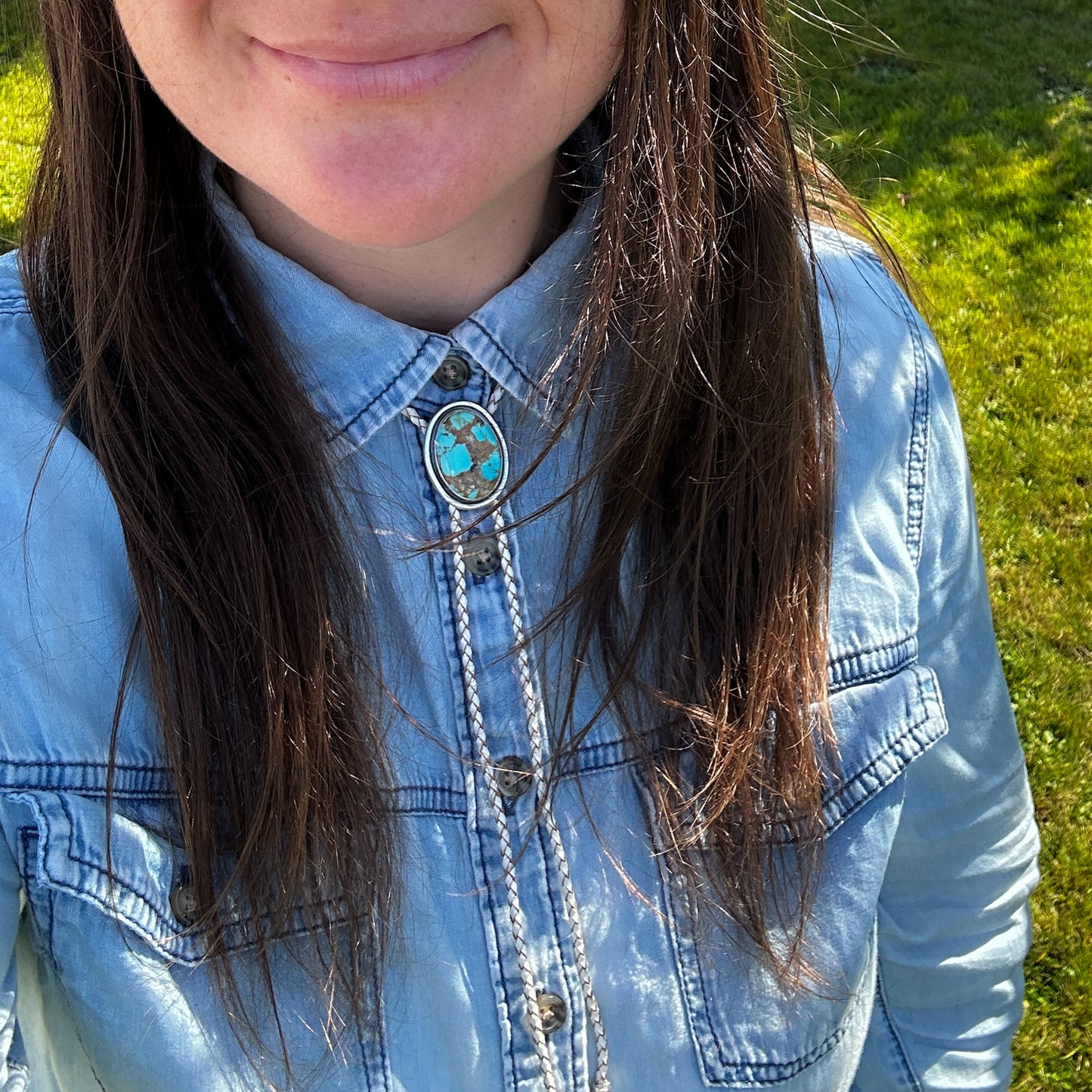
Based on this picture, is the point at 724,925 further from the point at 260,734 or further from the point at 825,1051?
the point at 260,734

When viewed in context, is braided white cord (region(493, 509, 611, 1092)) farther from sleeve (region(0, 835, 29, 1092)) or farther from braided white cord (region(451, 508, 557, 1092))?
sleeve (region(0, 835, 29, 1092))

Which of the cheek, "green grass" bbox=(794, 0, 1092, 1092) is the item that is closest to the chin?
the cheek

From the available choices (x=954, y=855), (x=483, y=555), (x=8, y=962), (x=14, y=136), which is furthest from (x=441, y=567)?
(x=14, y=136)

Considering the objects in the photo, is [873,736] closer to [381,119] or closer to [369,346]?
[369,346]

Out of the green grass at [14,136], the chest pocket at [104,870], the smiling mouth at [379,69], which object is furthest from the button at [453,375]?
the green grass at [14,136]

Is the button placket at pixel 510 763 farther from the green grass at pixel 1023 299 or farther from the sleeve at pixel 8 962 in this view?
the green grass at pixel 1023 299

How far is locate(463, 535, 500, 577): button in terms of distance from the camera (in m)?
1.34

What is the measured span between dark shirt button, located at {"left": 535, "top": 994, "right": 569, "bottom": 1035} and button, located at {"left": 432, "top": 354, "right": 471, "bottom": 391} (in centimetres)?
72

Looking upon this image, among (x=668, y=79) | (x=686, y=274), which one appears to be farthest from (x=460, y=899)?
(x=668, y=79)

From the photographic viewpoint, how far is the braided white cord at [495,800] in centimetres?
128

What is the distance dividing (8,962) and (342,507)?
573mm

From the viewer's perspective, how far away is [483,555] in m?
1.34

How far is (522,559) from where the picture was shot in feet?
4.53

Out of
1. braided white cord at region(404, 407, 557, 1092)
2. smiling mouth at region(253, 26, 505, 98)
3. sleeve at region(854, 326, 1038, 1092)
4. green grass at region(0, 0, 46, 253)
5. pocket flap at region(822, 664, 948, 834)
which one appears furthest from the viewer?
green grass at region(0, 0, 46, 253)
